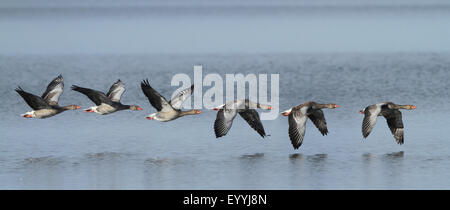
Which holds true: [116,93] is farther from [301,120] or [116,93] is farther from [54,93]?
[301,120]

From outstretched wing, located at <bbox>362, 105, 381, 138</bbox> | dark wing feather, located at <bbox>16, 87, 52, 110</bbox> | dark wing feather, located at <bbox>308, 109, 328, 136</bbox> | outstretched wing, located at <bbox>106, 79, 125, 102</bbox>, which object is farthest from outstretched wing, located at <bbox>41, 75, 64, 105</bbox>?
outstretched wing, located at <bbox>362, 105, 381, 138</bbox>

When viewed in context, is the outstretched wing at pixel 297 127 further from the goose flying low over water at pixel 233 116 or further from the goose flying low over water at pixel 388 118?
the goose flying low over water at pixel 388 118

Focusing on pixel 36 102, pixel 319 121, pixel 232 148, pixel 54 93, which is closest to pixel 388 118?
pixel 319 121

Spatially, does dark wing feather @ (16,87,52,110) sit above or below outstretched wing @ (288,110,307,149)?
above

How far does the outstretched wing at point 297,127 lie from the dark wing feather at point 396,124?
6.15 feet

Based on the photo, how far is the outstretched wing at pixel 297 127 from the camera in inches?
673

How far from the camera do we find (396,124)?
17.9 meters

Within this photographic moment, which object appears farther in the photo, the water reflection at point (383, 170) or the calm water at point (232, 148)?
the calm water at point (232, 148)

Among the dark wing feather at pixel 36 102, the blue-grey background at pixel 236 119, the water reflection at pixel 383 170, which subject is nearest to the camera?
the water reflection at pixel 383 170

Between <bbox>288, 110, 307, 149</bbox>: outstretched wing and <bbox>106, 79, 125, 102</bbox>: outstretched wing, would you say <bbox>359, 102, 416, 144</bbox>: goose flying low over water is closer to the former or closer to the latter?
<bbox>288, 110, 307, 149</bbox>: outstretched wing

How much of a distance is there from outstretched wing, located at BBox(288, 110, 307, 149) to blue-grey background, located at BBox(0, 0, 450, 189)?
0.25m

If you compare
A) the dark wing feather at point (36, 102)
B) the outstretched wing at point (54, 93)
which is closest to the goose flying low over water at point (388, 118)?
the dark wing feather at point (36, 102)

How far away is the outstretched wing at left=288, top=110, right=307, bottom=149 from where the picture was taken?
1709 centimetres

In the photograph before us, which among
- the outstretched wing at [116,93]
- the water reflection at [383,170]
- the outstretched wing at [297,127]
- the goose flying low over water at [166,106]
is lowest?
the water reflection at [383,170]
